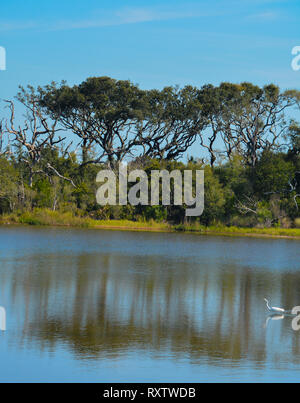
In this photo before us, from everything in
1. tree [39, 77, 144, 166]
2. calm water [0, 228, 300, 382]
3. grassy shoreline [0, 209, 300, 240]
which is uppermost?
tree [39, 77, 144, 166]

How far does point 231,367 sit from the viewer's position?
1095 cm

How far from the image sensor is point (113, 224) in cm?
5319

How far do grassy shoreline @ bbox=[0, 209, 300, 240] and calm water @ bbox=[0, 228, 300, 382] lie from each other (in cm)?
2132

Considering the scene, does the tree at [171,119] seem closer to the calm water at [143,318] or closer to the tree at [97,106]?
the tree at [97,106]

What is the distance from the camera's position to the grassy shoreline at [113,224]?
51031 millimetres

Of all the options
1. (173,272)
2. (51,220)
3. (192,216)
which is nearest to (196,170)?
(192,216)

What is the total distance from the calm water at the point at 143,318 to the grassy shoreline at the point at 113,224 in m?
21.3

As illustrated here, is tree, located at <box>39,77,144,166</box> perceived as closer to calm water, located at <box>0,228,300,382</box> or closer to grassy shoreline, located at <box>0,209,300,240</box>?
grassy shoreline, located at <box>0,209,300,240</box>

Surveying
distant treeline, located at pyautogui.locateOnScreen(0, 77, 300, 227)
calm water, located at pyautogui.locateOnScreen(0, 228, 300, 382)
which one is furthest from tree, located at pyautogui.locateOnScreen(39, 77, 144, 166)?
calm water, located at pyautogui.locateOnScreen(0, 228, 300, 382)

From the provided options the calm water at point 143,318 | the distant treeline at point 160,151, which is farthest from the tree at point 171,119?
the calm water at point 143,318

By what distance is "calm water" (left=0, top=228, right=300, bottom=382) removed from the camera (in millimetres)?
10680

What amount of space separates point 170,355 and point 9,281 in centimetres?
900

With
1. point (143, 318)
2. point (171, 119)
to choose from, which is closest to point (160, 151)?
point (171, 119)

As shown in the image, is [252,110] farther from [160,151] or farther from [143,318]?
[143,318]
